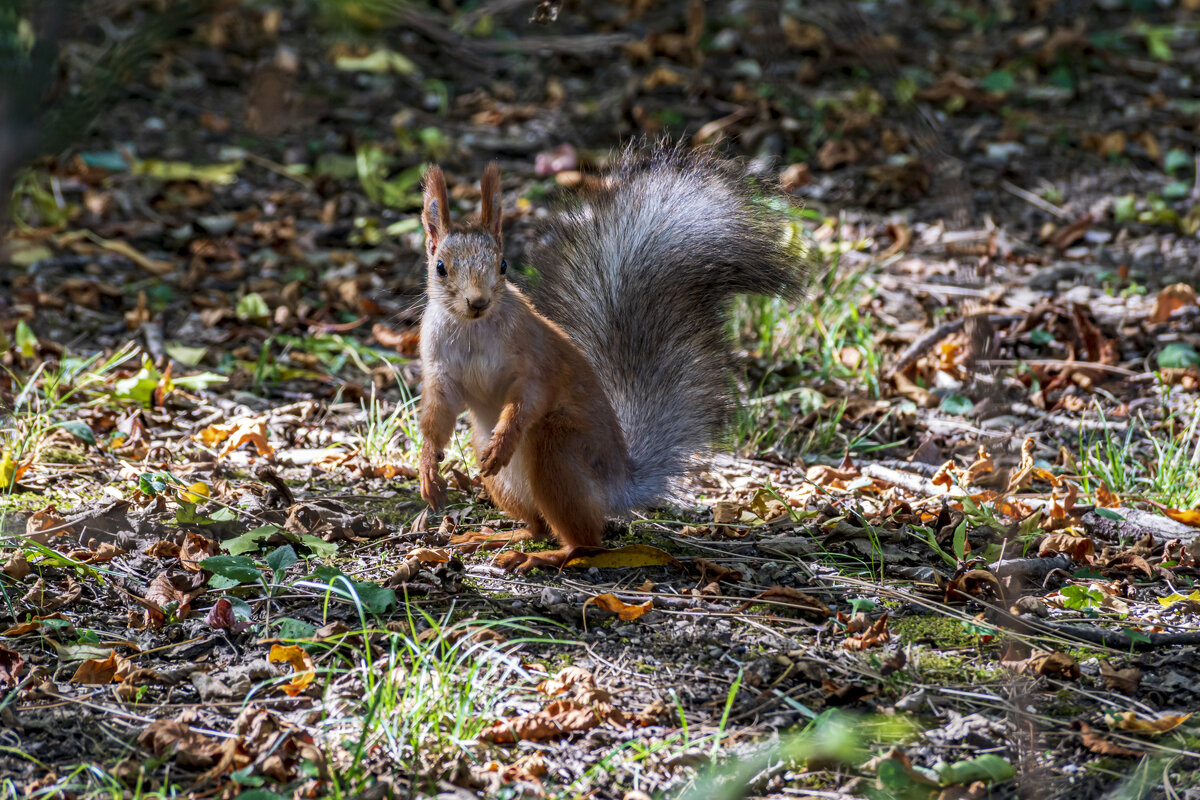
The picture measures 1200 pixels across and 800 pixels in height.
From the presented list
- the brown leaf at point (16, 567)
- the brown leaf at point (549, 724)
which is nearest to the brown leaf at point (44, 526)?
the brown leaf at point (16, 567)

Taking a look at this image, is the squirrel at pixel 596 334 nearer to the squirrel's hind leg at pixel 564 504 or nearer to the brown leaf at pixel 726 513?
the squirrel's hind leg at pixel 564 504

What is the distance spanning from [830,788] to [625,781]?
0.33 m

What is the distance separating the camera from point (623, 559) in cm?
269

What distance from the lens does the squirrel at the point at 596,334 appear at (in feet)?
8.60

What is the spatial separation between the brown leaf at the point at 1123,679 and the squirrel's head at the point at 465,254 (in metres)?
1.44

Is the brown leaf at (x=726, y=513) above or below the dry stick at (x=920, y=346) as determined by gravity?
below

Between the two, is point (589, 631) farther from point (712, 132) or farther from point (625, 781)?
point (712, 132)

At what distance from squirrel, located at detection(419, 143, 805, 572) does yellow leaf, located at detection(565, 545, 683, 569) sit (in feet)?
0.09

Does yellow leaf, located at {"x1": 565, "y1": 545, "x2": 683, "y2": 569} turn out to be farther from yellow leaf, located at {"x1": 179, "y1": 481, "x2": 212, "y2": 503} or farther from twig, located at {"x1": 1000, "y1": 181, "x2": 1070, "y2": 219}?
twig, located at {"x1": 1000, "y1": 181, "x2": 1070, "y2": 219}

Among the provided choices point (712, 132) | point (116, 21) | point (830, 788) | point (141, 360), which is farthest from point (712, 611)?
point (116, 21)

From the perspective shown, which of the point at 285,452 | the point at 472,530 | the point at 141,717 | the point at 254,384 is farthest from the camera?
the point at 254,384

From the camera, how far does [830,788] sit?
1843mm

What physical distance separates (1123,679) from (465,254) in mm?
1579

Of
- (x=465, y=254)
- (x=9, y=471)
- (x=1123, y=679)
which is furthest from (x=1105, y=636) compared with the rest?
(x=9, y=471)
